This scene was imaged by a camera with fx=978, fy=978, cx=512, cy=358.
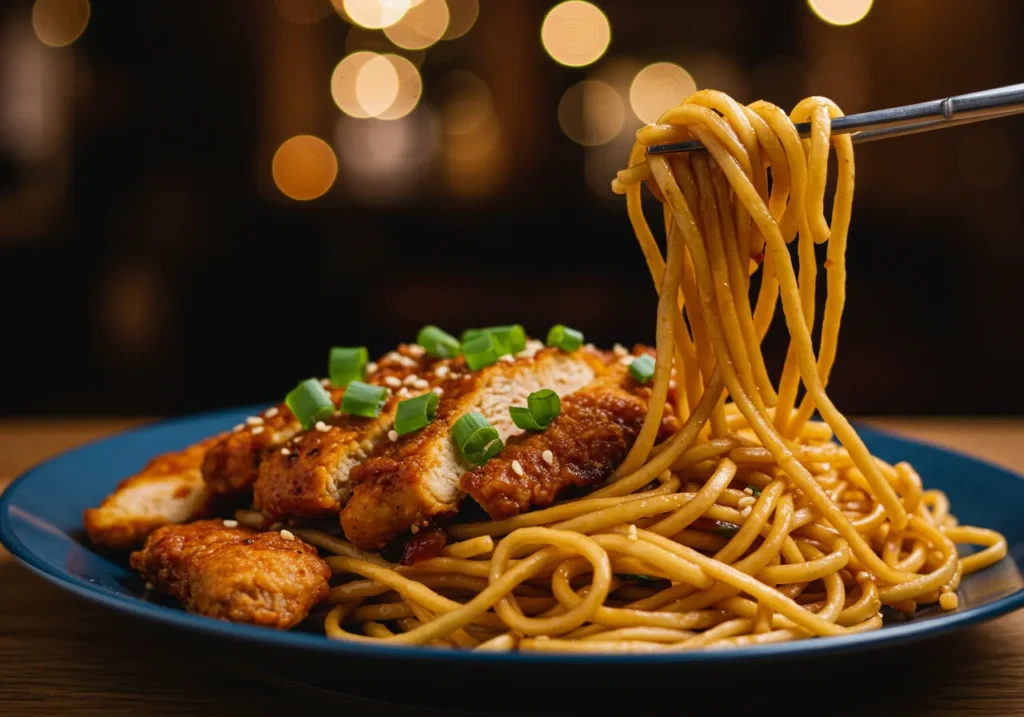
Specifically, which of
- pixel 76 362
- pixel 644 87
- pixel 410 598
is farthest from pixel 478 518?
pixel 644 87

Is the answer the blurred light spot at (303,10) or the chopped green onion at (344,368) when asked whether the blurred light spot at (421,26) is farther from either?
the chopped green onion at (344,368)

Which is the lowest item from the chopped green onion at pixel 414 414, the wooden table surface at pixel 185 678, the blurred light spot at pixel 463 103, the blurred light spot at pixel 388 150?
the wooden table surface at pixel 185 678

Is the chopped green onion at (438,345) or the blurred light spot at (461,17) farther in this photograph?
the blurred light spot at (461,17)

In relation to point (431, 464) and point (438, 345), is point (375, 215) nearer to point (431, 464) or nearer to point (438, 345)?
point (438, 345)

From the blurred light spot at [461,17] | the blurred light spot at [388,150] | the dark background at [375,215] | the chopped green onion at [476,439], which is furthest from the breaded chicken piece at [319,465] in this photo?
the blurred light spot at [461,17]

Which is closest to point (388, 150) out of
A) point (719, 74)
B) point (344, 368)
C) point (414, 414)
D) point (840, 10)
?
point (719, 74)

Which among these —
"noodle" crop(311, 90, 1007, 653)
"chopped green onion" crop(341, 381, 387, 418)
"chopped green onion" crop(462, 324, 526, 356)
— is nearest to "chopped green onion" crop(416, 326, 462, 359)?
"chopped green onion" crop(462, 324, 526, 356)
